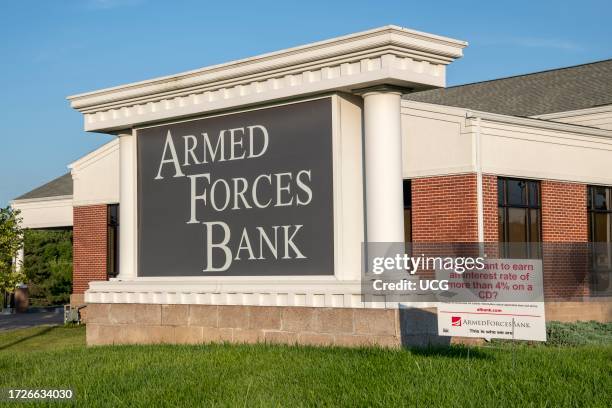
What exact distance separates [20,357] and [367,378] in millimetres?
7682

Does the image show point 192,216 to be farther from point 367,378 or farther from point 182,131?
point 367,378

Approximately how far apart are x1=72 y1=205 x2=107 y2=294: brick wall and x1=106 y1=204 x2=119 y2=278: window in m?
0.13

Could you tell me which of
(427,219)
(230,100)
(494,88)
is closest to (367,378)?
(230,100)

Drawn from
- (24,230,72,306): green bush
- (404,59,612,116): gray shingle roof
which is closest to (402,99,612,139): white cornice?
(404,59,612,116): gray shingle roof

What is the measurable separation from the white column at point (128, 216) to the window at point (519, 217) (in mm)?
11011

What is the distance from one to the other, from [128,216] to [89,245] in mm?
17497

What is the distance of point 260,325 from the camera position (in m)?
15.5

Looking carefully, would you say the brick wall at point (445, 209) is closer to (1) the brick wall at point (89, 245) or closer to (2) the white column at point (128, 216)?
(2) the white column at point (128, 216)

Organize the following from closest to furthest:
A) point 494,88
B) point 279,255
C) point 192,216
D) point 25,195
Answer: point 279,255
point 192,216
point 494,88
point 25,195

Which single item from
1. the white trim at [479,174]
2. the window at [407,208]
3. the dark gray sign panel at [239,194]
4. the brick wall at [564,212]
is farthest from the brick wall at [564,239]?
the dark gray sign panel at [239,194]

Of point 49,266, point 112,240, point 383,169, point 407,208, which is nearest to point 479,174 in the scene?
point 407,208

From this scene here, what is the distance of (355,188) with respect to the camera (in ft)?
48.9

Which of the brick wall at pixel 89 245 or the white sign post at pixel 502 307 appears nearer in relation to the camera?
the white sign post at pixel 502 307

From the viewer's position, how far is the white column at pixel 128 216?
1816 centimetres
